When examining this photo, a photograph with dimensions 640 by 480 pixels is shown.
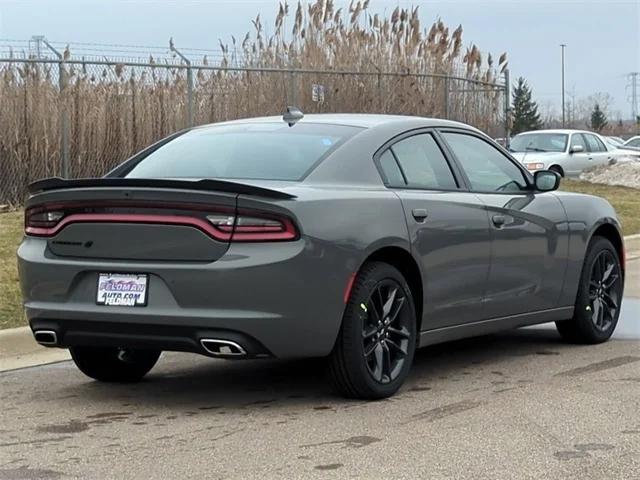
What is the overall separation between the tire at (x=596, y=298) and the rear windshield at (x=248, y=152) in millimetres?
2348

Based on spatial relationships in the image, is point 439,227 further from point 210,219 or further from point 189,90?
point 189,90

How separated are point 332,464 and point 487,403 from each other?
155cm

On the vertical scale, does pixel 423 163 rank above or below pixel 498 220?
above

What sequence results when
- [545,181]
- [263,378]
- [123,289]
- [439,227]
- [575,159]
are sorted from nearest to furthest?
[123,289] → [439,227] → [263,378] → [545,181] → [575,159]

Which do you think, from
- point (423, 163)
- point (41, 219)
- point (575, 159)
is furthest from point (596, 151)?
point (41, 219)

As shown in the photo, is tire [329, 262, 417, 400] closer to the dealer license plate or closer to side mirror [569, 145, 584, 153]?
the dealer license plate

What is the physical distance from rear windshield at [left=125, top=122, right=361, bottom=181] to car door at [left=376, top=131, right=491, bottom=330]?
15.3 inches

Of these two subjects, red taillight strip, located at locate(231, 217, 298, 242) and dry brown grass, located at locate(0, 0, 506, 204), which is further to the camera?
dry brown grass, located at locate(0, 0, 506, 204)

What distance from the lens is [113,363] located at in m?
7.21

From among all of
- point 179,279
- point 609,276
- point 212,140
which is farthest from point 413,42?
point 179,279

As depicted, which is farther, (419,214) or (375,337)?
(419,214)

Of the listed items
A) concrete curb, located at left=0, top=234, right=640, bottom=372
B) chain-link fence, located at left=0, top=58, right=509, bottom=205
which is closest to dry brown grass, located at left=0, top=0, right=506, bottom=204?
chain-link fence, located at left=0, top=58, right=509, bottom=205

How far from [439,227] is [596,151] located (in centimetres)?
2185

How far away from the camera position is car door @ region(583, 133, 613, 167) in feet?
90.1
